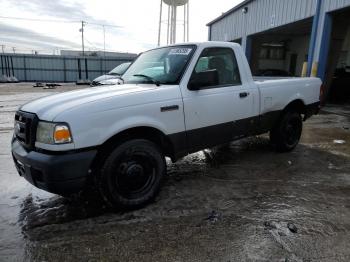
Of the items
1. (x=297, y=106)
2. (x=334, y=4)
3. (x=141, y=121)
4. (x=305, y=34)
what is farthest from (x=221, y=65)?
(x=305, y=34)

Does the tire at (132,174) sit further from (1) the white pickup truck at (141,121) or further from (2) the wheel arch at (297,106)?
(2) the wheel arch at (297,106)

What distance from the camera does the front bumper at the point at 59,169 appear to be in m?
2.66

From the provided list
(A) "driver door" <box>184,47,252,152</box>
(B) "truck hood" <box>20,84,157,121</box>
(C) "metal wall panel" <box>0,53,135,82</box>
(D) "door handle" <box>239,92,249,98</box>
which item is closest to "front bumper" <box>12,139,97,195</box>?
(B) "truck hood" <box>20,84,157,121</box>

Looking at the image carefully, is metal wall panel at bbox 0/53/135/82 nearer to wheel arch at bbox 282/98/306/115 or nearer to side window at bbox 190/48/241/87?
wheel arch at bbox 282/98/306/115

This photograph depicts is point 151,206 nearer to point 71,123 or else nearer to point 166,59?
point 71,123

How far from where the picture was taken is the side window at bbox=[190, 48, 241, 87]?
3897mm

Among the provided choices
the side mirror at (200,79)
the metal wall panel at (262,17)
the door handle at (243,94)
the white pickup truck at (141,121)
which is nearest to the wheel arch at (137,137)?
the white pickup truck at (141,121)

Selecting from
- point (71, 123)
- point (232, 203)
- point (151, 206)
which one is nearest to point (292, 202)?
point (232, 203)

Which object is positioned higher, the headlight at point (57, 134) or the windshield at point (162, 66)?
the windshield at point (162, 66)

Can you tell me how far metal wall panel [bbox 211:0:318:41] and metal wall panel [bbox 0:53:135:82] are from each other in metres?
14.3

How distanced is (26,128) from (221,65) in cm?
267

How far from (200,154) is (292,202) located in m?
2.14

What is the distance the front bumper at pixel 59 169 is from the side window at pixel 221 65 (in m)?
1.86

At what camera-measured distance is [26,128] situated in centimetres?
295
